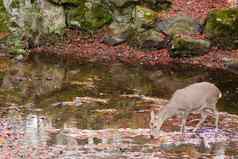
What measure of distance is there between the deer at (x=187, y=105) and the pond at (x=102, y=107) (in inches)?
13.6

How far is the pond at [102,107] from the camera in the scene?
46.3ft

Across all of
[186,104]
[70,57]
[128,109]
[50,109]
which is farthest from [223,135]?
[70,57]

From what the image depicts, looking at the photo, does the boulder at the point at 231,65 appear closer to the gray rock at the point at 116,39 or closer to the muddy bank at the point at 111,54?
the muddy bank at the point at 111,54

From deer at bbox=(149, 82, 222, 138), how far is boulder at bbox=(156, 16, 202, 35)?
40.3 ft

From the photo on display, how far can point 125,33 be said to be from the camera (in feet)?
97.1

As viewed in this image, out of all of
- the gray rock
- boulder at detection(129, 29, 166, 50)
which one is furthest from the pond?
the gray rock

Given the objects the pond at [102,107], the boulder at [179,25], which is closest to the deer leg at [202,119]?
the pond at [102,107]

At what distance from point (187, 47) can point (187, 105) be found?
11555 mm

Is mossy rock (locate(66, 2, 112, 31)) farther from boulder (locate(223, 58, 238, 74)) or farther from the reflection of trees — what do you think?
boulder (locate(223, 58, 238, 74))

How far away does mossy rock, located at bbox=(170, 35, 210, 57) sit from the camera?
2672 centimetres

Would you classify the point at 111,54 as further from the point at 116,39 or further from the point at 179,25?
the point at 179,25

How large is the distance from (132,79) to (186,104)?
7.99 metres

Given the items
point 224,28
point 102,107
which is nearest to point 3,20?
point 224,28

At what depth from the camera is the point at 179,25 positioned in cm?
2872
